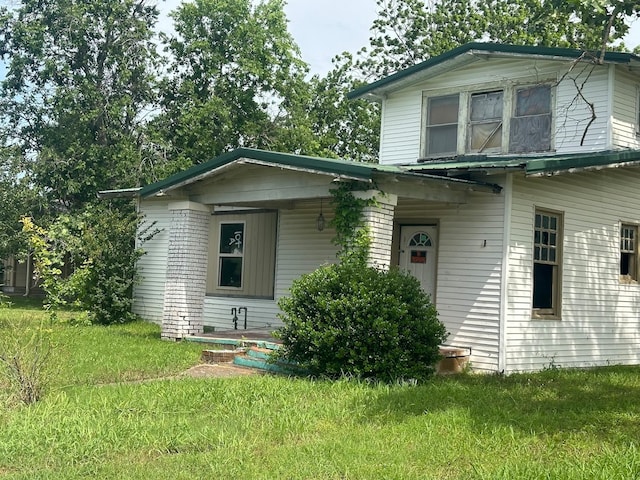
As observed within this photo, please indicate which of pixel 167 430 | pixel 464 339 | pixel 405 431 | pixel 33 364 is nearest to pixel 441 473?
pixel 405 431

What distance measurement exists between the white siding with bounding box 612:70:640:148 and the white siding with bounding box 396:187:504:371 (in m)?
3.11

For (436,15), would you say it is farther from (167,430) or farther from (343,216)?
(167,430)

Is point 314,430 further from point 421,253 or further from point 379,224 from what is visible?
point 421,253

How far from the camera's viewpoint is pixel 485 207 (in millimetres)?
11938

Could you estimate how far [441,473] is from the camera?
564cm

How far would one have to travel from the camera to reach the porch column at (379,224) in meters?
10.7

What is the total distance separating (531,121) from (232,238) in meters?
7.11

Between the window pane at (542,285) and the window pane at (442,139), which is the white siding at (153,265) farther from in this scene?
the window pane at (542,285)

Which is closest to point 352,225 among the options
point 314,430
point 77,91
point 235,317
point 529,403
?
point 529,403

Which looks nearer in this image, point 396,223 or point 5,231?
point 396,223

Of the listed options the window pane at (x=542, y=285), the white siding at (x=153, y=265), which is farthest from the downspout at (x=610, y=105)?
the white siding at (x=153, y=265)

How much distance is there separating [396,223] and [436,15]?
21359mm

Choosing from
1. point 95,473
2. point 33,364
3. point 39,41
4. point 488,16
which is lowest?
point 95,473

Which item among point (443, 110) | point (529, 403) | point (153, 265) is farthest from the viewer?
point (153, 265)
